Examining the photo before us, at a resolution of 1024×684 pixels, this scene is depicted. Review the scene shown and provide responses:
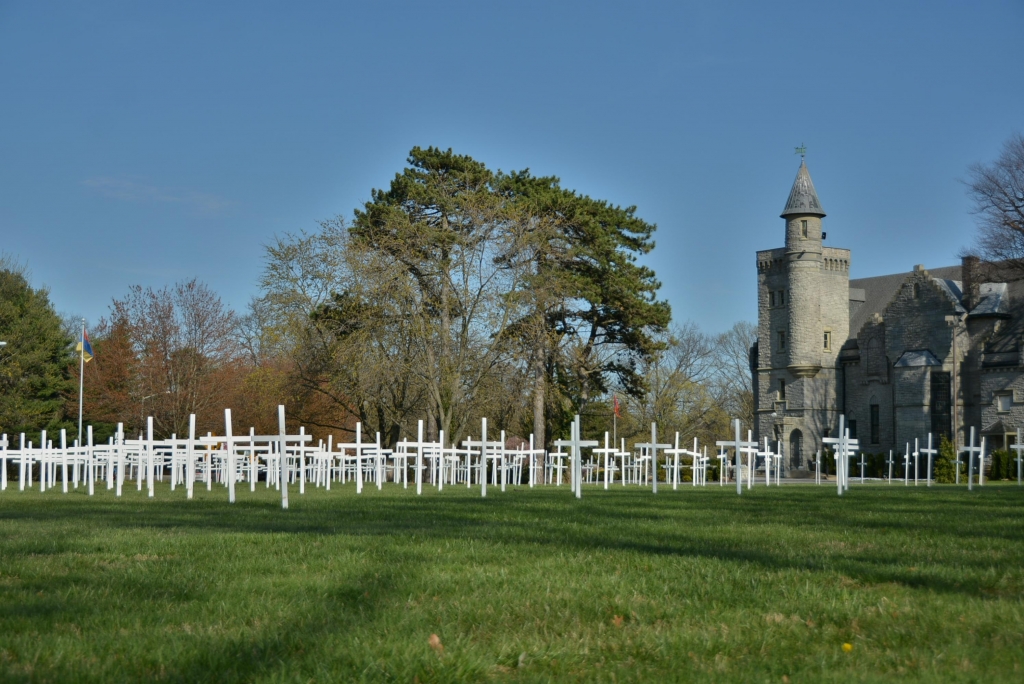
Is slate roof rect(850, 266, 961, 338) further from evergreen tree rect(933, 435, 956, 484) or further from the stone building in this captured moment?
evergreen tree rect(933, 435, 956, 484)

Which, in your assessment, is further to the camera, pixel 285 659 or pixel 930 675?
pixel 285 659

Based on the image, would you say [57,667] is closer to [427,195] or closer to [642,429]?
[427,195]

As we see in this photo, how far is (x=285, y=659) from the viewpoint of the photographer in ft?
14.5

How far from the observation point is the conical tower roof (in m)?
67.8

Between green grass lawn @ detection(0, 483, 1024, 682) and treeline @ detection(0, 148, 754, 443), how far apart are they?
2656 cm

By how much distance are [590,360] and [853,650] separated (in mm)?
36632

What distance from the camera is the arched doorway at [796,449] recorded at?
67.2 m

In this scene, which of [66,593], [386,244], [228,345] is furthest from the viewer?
[228,345]

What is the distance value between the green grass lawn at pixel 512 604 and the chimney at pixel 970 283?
2298 inches

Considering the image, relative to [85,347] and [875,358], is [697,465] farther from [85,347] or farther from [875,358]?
[875,358]

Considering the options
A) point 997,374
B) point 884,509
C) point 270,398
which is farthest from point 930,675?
point 997,374

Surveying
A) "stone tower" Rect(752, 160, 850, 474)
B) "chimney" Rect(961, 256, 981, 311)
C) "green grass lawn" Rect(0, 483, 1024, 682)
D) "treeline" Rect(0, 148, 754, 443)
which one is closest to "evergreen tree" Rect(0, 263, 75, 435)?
"treeline" Rect(0, 148, 754, 443)

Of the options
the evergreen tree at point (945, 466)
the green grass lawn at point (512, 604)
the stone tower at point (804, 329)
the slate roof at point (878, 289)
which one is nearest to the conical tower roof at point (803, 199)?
the stone tower at point (804, 329)

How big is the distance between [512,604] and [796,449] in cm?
6477
